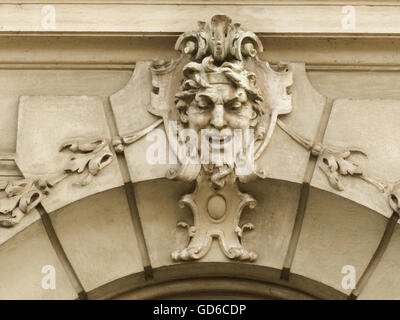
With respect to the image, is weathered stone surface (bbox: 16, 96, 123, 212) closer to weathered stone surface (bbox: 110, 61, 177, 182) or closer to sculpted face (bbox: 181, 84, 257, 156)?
weathered stone surface (bbox: 110, 61, 177, 182)

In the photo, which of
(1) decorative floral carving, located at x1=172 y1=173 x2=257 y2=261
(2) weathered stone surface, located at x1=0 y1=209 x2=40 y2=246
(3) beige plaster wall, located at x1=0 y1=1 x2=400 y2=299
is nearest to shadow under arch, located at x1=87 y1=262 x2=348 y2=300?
(3) beige plaster wall, located at x1=0 y1=1 x2=400 y2=299

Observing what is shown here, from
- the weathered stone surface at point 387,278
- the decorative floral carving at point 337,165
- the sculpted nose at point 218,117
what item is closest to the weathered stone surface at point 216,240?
the decorative floral carving at point 337,165

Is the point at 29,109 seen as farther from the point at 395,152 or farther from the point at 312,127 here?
the point at 395,152

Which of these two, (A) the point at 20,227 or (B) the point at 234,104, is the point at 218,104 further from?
(A) the point at 20,227

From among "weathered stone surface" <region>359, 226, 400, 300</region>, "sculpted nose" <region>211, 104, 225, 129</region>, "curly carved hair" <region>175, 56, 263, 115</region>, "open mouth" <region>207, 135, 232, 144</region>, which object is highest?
"curly carved hair" <region>175, 56, 263, 115</region>

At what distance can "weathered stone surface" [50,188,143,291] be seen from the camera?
6.78 metres

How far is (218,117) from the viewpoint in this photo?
659 cm

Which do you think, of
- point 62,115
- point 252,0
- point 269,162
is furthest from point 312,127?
point 62,115

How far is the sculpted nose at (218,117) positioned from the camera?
6586 mm

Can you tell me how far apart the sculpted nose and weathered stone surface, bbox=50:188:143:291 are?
1.98 ft

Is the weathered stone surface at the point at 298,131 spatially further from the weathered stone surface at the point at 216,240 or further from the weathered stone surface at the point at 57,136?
the weathered stone surface at the point at 57,136

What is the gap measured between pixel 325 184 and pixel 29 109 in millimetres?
1581

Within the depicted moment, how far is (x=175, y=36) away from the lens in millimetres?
6875
